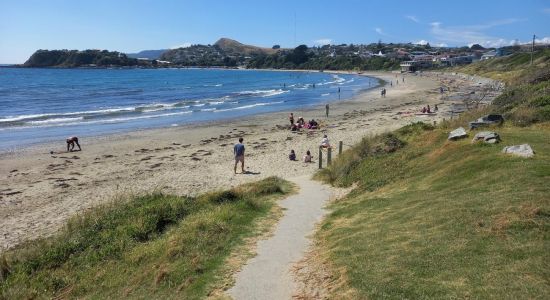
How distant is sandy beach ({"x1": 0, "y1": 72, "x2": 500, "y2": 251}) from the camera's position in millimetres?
18078

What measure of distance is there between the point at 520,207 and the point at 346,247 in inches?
125

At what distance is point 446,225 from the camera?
9.05 meters

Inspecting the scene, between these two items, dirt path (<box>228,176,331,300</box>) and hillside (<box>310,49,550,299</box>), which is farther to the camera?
dirt path (<box>228,176,331,300</box>)

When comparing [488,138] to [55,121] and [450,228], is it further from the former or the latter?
[55,121]

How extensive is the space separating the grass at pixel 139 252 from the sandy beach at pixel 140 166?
356 cm

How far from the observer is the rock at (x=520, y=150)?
1235 cm

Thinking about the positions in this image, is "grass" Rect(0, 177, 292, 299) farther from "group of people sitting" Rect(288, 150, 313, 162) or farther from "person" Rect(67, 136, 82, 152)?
"person" Rect(67, 136, 82, 152)

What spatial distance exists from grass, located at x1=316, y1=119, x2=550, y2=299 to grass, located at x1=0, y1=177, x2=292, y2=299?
228 cm

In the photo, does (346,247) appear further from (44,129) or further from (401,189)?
(44,129)

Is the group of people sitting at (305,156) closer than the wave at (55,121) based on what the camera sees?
Yes

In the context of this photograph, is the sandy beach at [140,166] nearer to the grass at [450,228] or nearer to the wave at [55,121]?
the grass at [450,228]

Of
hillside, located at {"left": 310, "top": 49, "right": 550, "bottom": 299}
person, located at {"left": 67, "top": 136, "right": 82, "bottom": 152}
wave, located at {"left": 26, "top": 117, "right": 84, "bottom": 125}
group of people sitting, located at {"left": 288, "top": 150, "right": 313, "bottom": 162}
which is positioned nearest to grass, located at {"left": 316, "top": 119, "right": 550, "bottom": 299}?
hillside, located at {"left": 310, "top": 49, "right": 550, "bottom": 299}

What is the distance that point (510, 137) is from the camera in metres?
15.2

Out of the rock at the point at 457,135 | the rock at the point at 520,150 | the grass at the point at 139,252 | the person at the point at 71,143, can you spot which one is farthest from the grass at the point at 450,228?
the person at the point at 71,143
